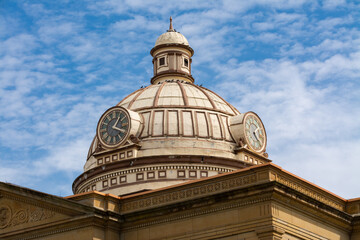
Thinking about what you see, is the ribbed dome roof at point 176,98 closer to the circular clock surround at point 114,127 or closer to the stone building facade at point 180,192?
the stone building facade at point 180,192

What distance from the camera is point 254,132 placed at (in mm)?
67438

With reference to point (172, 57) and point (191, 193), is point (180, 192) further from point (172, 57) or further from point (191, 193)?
point (172, 57)

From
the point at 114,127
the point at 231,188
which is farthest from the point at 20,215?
the point at 114,127

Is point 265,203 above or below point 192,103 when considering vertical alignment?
below

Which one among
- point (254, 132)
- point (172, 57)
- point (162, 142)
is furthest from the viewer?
point (172, 57)

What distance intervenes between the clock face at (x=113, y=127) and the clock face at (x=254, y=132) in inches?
390

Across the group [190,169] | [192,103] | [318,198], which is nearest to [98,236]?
[318,198]

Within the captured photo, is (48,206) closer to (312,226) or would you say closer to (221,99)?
(312,226)

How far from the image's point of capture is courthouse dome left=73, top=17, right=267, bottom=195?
6244cm

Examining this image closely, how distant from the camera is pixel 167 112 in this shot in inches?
2589

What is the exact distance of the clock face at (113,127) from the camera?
65.1 meters

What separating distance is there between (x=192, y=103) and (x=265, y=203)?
85.8ft

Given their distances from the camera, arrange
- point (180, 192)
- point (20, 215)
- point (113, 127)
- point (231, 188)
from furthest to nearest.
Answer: point (113, 127)
point (20, 215)
point (180, 192)
point (231, 188)

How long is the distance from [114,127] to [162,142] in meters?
4.67
